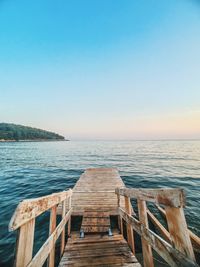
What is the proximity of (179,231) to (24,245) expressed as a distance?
153cm

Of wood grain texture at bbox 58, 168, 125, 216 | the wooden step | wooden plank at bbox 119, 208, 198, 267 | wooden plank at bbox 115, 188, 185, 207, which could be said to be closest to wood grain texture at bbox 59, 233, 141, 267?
the wooden step

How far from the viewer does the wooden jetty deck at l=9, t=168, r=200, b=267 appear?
4.43 feet

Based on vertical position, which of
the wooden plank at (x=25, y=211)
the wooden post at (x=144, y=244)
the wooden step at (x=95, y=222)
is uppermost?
the wooden plank at (x=25, y=211)

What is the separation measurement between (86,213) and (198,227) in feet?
12.7

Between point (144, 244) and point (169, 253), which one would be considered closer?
point (169, 253)

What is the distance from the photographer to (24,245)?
1313 mm

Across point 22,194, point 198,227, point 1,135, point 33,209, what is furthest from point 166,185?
point 1,135

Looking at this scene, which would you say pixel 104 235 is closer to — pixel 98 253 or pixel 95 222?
pixel 95 222

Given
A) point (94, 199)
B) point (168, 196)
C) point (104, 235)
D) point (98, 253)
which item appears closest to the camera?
point (168, 196)

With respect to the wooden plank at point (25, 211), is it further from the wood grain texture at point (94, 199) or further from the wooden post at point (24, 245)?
the wood grain texture at point (94, 199)

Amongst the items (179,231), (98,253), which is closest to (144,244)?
(98,253)

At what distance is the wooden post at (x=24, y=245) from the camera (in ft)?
Result: 4.15

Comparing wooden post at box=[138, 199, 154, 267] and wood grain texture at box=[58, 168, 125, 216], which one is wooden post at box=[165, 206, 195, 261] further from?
wood grain texture at box=[58, 168, 125, 216]

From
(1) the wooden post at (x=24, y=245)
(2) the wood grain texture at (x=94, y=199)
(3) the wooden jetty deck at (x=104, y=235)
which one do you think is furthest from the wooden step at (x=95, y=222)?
(1) the wooden post at (x=24, y=245)
